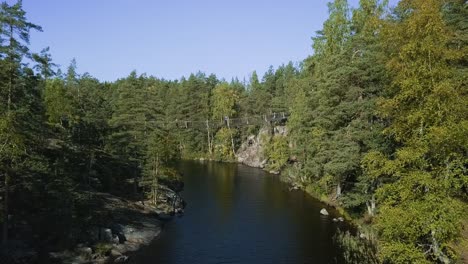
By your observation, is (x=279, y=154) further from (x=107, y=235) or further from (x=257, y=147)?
(x=107, y=235)

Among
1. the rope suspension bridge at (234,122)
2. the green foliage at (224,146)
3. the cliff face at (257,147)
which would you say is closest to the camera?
the cliff face at (257,147)

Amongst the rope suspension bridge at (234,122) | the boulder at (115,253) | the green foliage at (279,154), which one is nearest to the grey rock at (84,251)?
the boulder at (115,253)

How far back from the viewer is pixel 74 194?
79.9 feet

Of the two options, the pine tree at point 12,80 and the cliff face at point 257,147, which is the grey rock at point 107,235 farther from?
the cliff face at point 257,147

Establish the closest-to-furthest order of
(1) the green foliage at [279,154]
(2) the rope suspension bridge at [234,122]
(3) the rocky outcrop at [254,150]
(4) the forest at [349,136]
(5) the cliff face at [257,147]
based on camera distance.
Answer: (4) the forest at [349,136], (1) the green foliage at [279,154], (5) the cliff face at [257,147], (2) the rope suspension bridge at [234,122], (3) the rocky outcrop at [254,150]

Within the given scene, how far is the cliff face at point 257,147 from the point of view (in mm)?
75812

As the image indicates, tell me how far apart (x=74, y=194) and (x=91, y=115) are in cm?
1032

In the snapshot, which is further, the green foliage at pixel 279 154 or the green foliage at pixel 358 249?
the green foliage at pixel 279 154

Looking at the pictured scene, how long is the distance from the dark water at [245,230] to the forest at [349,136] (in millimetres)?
3043

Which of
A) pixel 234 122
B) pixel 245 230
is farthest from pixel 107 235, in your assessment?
pixel 234 122

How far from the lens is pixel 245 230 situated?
33.3 m

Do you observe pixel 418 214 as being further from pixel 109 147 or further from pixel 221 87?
pixel 221 87

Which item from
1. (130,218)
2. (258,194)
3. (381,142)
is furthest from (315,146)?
(130,218)

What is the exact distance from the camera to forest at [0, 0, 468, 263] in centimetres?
1535
